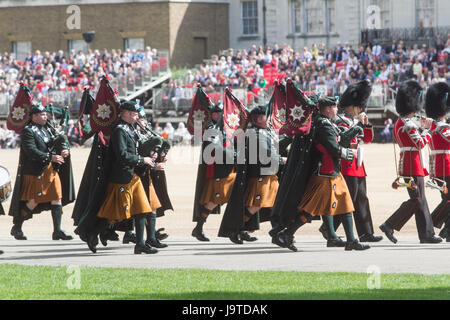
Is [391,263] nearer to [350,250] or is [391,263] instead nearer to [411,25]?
[350,250]

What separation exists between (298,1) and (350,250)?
3933cm

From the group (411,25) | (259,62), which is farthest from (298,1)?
(259,62)

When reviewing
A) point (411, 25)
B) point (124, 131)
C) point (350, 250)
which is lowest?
point (350, 250)

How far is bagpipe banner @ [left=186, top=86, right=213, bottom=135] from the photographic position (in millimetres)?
15055

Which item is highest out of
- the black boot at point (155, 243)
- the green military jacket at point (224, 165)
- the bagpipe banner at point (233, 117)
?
the bagpipe banner at point (233, 117)

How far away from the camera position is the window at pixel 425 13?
4703cm

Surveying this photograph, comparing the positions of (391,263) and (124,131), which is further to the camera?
(124,131)

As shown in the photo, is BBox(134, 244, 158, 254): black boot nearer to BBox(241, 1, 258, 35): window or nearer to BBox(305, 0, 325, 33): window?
BBox(305, 0, 325, 33): window

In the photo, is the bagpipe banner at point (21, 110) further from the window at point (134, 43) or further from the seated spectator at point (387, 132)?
the window at point (134, 43)

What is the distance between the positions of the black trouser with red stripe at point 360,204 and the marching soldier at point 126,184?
2354 mm

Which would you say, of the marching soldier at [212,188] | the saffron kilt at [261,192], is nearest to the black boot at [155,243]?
the marching soldier at [212,188]

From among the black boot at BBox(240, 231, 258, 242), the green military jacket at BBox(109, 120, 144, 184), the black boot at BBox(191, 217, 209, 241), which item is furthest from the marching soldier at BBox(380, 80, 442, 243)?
the green military jacket at BBox(109, 120, 144, 184)

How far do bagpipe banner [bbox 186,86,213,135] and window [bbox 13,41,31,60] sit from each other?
134ft

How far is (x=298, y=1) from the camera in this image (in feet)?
169
